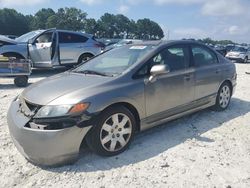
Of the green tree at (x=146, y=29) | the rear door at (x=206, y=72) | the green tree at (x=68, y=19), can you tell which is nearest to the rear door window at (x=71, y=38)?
the rear door at (x=206, y=72)

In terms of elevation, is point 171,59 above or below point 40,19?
below

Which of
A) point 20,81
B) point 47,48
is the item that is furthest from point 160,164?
point 47,48

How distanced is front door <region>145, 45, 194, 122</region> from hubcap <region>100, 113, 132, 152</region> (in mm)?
452

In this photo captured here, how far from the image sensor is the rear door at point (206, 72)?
5523 millimetres

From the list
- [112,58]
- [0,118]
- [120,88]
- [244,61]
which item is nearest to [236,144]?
[120,88]

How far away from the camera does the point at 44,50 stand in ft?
36.9

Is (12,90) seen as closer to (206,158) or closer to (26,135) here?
(26,135)

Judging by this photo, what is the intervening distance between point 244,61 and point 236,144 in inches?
886

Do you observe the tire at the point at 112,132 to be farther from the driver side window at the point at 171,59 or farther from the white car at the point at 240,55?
the white car at the point at 240,55

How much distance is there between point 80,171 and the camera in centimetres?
376

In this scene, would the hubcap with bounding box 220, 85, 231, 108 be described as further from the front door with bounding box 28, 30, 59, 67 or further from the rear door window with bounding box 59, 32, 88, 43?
the rear door window with bounding box 59, 32, 88, 43

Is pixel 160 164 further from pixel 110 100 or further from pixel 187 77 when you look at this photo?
pixel 187 77

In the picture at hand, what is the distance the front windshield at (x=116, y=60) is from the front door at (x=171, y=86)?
0.90 feet

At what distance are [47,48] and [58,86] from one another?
7474 millimetres
